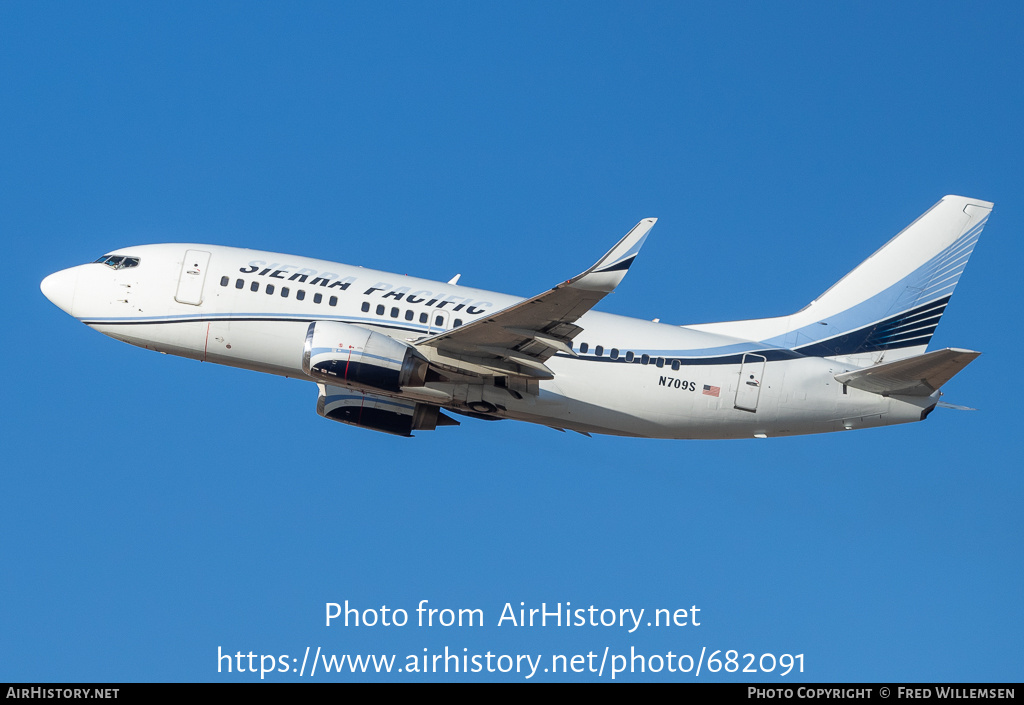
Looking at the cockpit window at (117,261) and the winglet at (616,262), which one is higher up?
the cockpit window at (117,261)

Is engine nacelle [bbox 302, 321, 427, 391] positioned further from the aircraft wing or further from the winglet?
the winglet

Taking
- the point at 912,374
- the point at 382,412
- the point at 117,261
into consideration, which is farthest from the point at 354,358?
the point at 912,374

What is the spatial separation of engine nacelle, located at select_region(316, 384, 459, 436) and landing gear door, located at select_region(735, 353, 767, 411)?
9509 mm

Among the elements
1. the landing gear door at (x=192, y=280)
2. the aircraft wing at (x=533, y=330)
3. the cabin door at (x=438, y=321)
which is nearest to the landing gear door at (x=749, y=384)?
the aircraft wing at (x=533, y=330)

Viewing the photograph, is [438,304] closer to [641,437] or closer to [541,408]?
[541,408]

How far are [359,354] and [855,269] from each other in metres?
17.4

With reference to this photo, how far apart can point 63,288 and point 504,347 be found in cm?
1520

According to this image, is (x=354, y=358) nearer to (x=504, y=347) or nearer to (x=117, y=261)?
(x=504, y=347)

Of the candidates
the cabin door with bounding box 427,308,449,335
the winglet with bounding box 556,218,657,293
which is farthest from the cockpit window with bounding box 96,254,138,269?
the winglet with bounding box 556,218,657,293

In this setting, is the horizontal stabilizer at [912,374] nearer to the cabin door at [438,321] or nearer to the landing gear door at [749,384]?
the landing gear door at [749,384]

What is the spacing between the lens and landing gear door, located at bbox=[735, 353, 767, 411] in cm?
3491

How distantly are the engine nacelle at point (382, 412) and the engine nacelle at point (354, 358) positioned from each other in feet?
13.9

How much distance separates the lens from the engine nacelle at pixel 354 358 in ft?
107

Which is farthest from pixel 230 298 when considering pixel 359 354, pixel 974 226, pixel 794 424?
pixel 974 226
